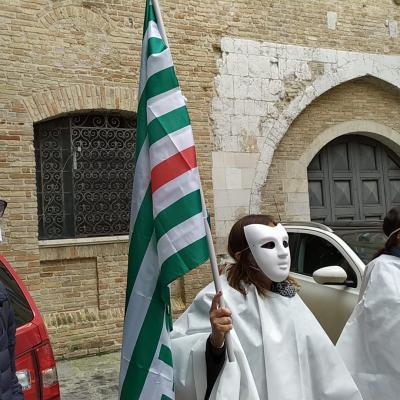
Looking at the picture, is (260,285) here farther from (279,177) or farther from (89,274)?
(279,177)

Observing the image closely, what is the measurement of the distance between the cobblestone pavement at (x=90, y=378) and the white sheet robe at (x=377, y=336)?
3346mm

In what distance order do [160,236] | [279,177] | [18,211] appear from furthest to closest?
[279,177] → [18,211] → [160,236]

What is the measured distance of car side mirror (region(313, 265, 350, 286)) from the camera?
5.07 metres

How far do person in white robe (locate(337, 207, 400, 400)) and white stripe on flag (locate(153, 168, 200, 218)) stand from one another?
4.39ft

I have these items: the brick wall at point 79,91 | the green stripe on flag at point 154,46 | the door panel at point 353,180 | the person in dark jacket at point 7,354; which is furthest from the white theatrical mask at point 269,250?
the door panel at point 353,180

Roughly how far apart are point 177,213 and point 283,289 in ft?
2.11

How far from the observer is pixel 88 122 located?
8.66m

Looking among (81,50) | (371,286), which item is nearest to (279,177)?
(81,50)

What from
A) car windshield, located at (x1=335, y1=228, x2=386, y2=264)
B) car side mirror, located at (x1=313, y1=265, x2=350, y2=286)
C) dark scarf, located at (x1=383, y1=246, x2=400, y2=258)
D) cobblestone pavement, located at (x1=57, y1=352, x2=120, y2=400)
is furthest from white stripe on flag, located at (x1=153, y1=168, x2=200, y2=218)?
cobblestone pavement, located at (x1=57, y1=352, x2=120, y2=400)

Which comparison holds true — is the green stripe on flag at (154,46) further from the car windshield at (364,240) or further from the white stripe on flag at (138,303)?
the car windshield at (364,240)

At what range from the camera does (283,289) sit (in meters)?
2.82

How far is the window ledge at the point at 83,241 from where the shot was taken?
316 inches

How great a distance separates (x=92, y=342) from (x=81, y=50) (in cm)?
414

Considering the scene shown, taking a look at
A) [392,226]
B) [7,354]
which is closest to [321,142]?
[392,226]
